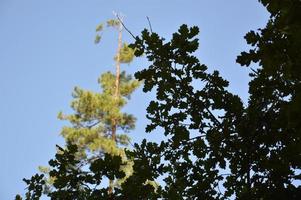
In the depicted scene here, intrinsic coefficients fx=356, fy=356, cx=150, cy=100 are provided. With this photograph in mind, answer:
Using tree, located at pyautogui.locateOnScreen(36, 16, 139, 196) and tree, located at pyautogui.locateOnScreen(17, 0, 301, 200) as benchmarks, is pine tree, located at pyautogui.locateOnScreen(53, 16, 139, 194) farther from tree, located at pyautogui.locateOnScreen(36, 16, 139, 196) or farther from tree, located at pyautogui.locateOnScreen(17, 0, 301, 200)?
tree, located at pyautogui.locateOnScreen(17, 0, 301, 200)

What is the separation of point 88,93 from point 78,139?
222cm

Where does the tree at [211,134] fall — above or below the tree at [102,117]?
below

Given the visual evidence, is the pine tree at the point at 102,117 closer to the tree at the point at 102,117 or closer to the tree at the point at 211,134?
the tree at the point at 102,117

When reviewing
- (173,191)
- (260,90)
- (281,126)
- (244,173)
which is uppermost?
(260,90)

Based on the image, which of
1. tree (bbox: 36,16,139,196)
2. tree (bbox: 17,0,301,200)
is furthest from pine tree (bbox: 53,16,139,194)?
tree (bbox: 17,0,301,200)

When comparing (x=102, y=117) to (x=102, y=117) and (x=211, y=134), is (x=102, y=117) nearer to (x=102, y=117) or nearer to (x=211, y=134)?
(x=102, y=117)

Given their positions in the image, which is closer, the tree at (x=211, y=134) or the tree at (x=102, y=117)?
the tree at (x=211, y=134)

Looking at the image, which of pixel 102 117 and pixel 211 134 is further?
pixel 102 117

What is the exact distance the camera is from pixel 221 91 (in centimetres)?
328

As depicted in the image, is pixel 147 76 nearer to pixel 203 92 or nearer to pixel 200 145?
pixel 203 92

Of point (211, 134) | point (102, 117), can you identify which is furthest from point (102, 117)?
point (211, 134)

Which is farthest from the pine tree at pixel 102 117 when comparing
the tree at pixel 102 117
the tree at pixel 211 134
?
the tree at pixel 211 134

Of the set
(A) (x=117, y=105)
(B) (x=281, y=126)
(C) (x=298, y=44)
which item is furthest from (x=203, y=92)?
(A) (x=117, y=105)

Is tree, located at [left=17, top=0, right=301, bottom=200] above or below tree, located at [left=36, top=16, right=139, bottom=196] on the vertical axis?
below
